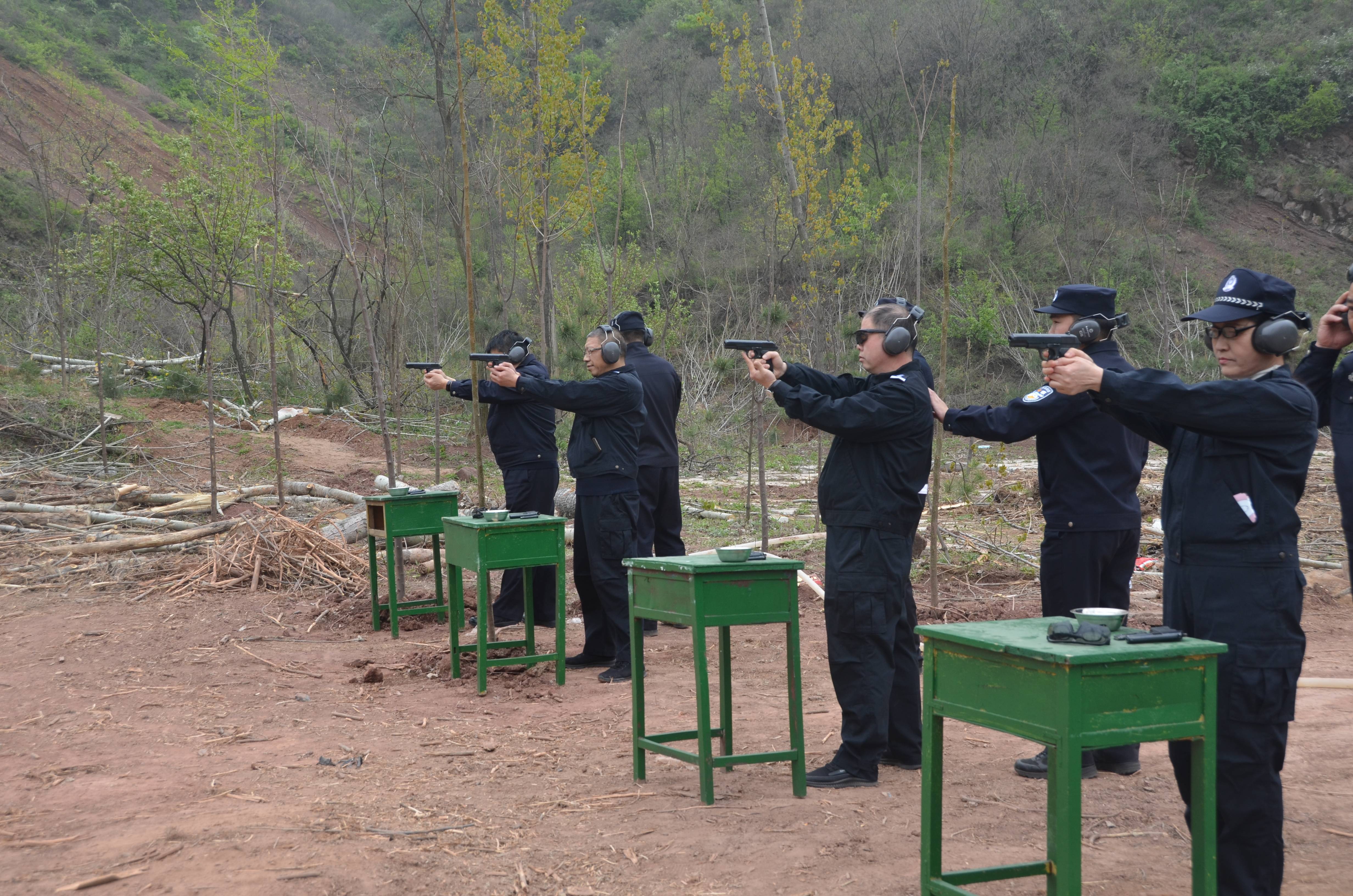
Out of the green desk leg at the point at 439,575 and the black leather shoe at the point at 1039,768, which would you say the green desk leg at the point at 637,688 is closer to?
the black leather shoe at the point at 1039,768

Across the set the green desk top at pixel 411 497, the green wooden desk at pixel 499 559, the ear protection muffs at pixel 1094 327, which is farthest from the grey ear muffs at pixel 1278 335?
the green desk top at pixel 411 497

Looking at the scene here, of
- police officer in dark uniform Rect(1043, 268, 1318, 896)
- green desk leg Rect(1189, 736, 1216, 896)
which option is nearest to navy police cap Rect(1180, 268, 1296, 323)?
police officer in dark uniform Rect(1043, 268, 1318, 896)

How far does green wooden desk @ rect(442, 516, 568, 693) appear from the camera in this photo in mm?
6246

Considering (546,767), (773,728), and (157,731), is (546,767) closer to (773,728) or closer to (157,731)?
(773,728)

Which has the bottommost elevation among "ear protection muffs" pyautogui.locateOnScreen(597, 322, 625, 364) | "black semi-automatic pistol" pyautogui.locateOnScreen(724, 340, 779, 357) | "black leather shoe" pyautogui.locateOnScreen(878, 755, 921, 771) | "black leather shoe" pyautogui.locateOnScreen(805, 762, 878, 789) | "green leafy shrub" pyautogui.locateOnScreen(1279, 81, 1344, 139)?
"black leather shoe" pyautogui.locateOnScreen(878, 755, 921, 771)

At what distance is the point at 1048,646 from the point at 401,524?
583cm

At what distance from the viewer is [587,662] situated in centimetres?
723

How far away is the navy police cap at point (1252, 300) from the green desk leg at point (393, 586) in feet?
19.3

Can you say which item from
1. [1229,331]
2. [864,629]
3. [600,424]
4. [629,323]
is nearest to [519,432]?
[629,323]

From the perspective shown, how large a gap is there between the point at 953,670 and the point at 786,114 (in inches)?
388

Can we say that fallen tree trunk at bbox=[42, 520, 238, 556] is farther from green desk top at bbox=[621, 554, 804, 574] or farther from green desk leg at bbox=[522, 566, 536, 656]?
green desk top at bbox=[621, 554, 804, 574]

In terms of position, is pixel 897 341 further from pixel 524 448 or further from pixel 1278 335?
pixel 524 448

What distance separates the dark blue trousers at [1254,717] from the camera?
3.06 m

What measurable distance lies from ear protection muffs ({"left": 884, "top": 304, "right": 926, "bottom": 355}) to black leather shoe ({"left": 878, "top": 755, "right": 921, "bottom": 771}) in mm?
1847
